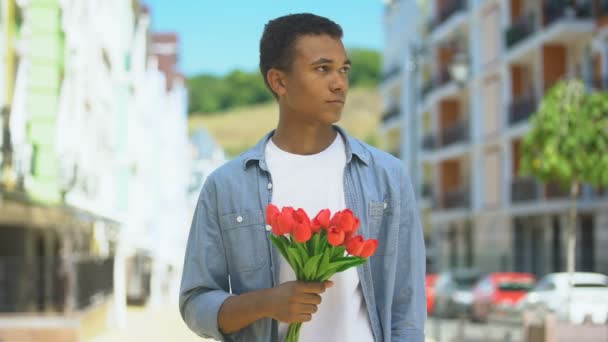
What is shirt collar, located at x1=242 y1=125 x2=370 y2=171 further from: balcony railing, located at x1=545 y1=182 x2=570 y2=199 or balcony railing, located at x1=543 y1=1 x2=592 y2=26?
balcony railing, located at x1=545 y1=182 x2=570 y2=199

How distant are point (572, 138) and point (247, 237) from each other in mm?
23681

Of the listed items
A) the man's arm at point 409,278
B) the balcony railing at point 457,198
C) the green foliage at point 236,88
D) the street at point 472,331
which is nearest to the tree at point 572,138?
the street at point 472,331

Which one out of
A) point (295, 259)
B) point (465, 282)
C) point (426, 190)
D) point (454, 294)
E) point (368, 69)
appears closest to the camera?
point (295, 259)

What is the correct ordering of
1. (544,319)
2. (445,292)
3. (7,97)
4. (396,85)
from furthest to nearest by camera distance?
1. (396,85)
2. (445,292)
3. (7,97)
4. (544,319)

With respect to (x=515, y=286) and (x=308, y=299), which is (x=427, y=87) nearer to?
(x=515, y=286)

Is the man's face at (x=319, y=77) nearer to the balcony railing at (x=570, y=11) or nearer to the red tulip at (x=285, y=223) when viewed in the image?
the red tulip at (x=285, y=223)

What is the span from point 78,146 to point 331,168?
31.2 m

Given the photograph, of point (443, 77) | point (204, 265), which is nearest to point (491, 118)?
point (443, 77)

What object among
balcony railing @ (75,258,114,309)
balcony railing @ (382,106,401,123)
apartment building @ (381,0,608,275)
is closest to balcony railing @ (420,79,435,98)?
apartment building @ (381,0,608,275)

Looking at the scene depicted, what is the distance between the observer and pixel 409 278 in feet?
12.1

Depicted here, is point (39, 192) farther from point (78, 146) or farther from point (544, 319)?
point (544, 319)

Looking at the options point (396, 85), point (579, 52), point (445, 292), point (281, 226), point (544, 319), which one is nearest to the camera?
point (281, 226)

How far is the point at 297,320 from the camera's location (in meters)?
3.34

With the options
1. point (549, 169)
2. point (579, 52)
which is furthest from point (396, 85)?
point (549, 169)
